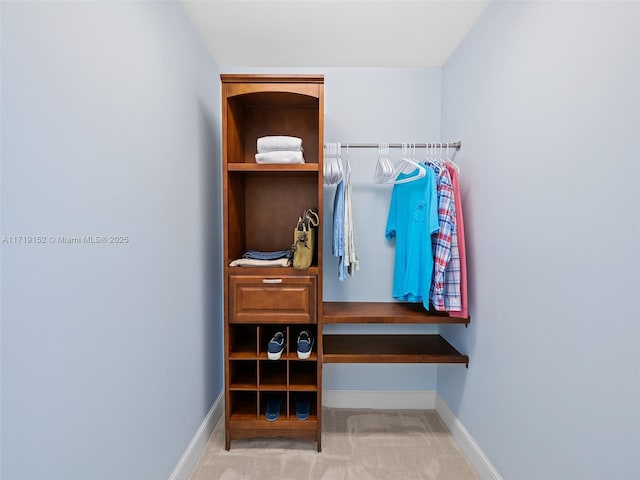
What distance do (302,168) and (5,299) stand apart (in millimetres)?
1340

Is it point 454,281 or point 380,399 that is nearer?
point 454,281

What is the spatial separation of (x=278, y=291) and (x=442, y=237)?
0.98m

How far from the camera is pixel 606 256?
3.15 ft

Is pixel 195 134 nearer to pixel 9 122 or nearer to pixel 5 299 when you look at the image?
pixel 9 122

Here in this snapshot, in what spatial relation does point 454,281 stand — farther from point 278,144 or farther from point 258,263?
point 278,144

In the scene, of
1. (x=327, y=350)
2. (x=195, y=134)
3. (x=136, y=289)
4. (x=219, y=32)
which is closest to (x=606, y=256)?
(x=327, y=350)

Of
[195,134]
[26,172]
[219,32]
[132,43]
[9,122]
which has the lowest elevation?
[26,172]

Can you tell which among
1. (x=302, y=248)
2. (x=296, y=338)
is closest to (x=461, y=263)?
(x=302, y=248)

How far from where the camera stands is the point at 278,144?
1.82 meters

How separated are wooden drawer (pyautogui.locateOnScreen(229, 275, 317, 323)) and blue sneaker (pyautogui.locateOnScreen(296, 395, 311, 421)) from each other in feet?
1.91

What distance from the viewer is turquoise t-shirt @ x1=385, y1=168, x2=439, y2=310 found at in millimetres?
1790

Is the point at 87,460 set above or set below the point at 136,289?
below

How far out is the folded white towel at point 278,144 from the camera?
182 centimetres

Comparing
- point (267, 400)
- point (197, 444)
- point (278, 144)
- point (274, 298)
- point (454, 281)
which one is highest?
point (278, 144)
